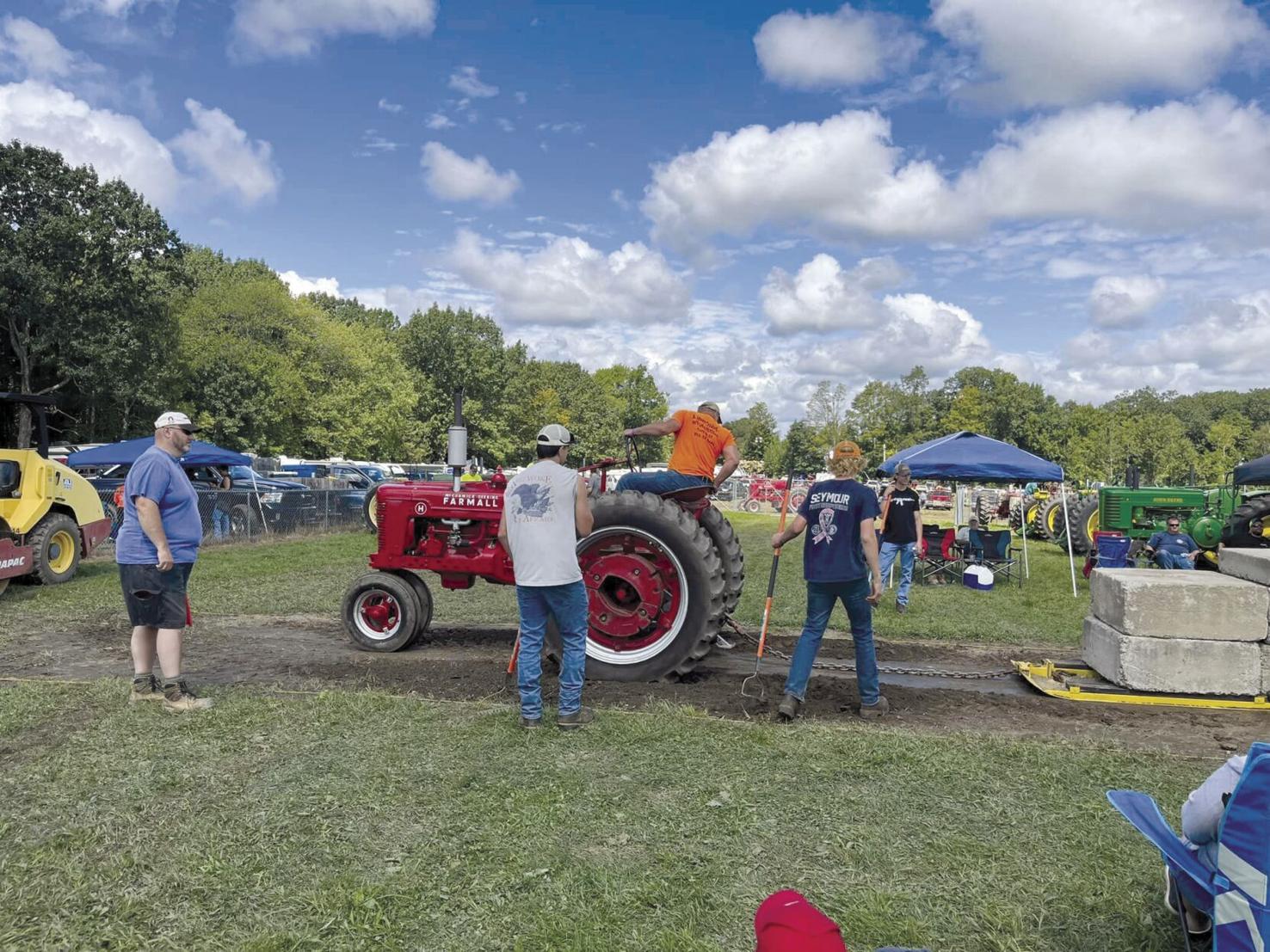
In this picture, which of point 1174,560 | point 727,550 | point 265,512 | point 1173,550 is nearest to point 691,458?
point 727,550

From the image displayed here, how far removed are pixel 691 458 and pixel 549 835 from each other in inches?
144

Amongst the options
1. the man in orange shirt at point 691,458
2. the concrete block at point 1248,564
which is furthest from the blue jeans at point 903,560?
the man in orange shirt at point 691,458

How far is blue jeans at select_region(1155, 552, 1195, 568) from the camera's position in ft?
39.5

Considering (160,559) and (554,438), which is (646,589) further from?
(160,559)

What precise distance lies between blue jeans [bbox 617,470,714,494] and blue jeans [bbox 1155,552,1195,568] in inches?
347

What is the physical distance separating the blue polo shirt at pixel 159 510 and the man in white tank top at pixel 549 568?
2.09 metres

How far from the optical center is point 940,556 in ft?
43.7

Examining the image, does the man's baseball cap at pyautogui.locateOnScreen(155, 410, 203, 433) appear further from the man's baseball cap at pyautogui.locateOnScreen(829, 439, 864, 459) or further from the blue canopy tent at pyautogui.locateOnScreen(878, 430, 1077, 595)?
the blue canopy tent at pyautogui.locateOnScreen(878, 430, 1077, 595)

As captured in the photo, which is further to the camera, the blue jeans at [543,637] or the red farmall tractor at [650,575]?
the red farmall tractor at [650,575]

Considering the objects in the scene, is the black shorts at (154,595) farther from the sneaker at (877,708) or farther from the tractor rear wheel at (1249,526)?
the tractor rear wheel at (1249,526)

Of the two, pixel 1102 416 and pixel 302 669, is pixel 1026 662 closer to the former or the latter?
pixel 302 669

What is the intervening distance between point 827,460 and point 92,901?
14.8 ft

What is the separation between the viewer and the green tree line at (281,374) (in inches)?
1113

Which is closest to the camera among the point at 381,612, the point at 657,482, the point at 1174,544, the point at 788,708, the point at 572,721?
the point at 572,721
